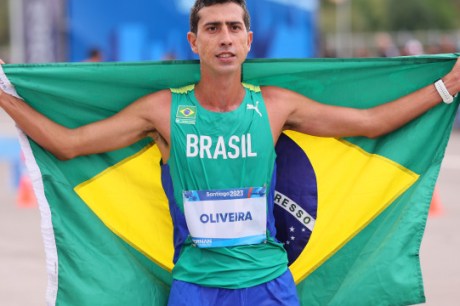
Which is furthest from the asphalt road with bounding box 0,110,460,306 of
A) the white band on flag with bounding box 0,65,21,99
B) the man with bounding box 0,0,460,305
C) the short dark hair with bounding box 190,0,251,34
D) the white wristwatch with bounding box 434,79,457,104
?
the short dark hair with bounding box 190,0,251,34

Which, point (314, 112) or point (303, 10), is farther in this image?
point (303, 10)

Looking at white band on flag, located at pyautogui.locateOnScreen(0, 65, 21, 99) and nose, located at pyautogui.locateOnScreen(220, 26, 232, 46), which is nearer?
nose, located at pyautogui.locateOnScreen(220, 26, 232, 46)

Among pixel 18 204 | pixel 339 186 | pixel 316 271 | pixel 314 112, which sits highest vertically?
pixel 314 112

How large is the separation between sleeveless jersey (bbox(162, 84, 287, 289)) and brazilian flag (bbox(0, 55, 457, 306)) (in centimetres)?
53

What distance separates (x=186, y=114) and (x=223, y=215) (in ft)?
1.64

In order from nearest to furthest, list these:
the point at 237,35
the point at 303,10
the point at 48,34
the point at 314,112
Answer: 1. the point at 237,35
2. the point at 314,112
3. the point at 48,34
4. the point at 303,10

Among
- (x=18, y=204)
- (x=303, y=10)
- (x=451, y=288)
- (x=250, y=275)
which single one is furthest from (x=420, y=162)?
(x=303, y=10)

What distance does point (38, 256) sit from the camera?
9.27 meters

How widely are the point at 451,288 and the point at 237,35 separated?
4527 millimetres

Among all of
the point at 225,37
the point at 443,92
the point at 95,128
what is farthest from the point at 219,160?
the point at 443,92

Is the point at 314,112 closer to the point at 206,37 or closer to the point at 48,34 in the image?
the point at 206,37

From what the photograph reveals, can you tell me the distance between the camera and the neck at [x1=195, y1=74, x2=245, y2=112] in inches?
165

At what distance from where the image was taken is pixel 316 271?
4883 millimetres

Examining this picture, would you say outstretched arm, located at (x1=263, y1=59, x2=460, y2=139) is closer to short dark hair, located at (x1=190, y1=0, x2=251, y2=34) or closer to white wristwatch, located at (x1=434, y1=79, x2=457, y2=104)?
white wristwatch, located at (x1=434, y1=79, x2=457, y2=104)
